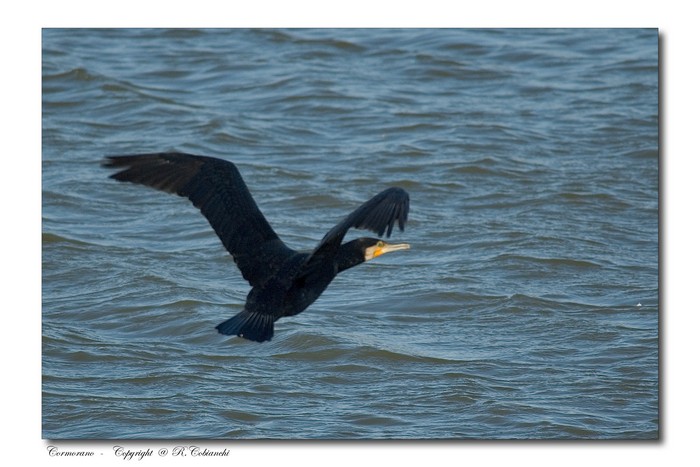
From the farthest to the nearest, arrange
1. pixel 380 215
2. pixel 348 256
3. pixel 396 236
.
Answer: pixel 396 236, pixel 348 256, pixel 380 215

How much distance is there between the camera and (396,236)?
7070 millimetres

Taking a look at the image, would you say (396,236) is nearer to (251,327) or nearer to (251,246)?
(251,246)

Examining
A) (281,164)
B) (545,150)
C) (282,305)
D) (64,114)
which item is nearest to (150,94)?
(64,114)

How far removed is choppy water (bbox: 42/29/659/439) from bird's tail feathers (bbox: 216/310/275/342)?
80cm

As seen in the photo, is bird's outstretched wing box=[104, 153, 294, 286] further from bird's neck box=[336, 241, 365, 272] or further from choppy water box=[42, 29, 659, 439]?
choppy water box=[42, 29, 659, 439]

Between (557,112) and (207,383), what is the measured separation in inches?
141

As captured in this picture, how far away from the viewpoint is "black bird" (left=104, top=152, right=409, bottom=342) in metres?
4.77

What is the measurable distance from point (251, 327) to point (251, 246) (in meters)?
0.36

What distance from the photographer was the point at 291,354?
20.6 ft

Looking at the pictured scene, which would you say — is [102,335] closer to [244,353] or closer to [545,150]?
[244,353]

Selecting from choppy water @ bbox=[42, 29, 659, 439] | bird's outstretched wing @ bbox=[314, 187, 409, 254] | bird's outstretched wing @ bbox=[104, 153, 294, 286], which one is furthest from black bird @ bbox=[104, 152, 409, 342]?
choppy water @ bbox=[42, 29, 659, 439]

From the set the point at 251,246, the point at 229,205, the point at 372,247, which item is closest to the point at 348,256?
the point at 372,247

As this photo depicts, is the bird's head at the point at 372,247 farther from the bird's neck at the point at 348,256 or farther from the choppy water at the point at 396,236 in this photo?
the choppy water at the point at 396,236

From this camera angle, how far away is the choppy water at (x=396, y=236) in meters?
5.77
